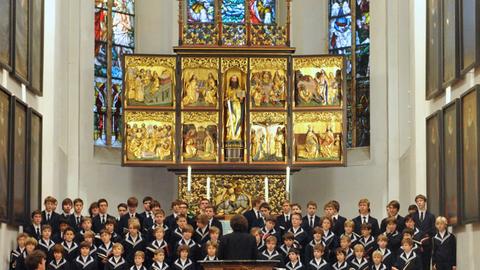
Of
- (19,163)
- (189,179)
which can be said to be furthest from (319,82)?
(19,163)

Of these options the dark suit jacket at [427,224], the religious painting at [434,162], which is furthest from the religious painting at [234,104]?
the dark suit jacket at [427,224]

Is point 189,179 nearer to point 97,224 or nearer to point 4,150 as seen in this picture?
point 97,224

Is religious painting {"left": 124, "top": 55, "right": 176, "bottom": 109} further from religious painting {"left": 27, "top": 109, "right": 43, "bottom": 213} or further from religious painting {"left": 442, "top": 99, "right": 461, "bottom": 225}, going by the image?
religious painting {"left": 442, "top": 99, "right": 461, "bottom": 225}

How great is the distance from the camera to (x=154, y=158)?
2383 centimetres

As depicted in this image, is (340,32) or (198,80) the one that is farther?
(340,32)

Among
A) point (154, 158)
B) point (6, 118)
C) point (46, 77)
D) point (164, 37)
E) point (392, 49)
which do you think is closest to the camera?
point (6, 118)

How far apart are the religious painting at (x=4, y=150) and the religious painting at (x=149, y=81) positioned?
5249 mm

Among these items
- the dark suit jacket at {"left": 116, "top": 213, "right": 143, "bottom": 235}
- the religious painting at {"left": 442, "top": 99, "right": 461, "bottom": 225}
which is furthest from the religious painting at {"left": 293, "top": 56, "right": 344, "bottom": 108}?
the dark suit jacket at {"left": 116, "top": 213, "right": 143, "bottom": 235}

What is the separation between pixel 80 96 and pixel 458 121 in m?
9.12

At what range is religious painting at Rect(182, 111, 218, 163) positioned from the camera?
2398 centimetres

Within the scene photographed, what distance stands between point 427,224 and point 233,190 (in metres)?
5.78

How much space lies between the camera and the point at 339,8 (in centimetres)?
2777

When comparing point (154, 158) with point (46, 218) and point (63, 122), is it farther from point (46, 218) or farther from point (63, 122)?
point (46, 218)

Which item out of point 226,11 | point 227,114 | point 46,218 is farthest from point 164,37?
point 46,218
